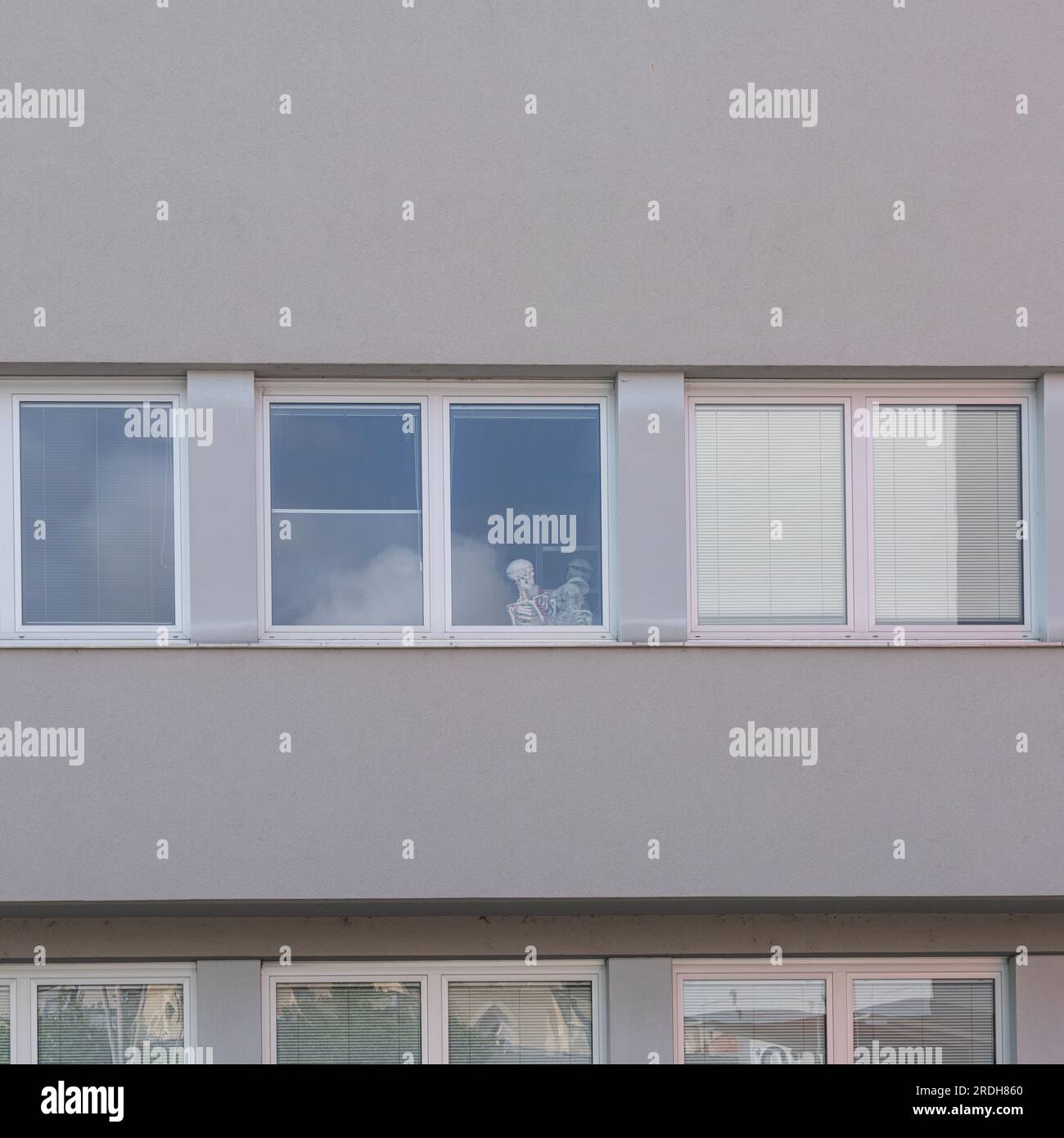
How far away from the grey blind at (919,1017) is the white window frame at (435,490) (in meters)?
2.21

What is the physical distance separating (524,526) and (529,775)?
116 cm

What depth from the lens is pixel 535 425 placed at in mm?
6301

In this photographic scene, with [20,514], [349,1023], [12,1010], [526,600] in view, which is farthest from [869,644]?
[12,1010]

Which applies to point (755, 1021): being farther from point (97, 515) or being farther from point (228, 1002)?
point (97, 515)

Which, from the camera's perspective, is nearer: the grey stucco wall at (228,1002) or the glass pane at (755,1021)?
the grey stucco wall at (228,1002)

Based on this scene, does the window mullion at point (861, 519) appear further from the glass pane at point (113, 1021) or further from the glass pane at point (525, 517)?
the glass pane at point (113, 1021)

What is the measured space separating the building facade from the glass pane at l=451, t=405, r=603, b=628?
0.8 inches

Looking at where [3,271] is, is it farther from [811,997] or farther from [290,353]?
[811,997]

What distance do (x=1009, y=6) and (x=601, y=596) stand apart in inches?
130

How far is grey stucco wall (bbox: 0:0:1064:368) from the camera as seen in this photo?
6.04m

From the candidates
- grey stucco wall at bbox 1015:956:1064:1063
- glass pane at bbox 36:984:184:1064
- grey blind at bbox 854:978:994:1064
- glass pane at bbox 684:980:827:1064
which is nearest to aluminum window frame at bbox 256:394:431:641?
glass pane at bbox 36:984:184:1064

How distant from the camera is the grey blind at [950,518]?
6332 millimetres

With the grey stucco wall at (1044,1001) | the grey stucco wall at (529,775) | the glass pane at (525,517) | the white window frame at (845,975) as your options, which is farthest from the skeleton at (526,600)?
the grey stucco wall at (1044,1001)
